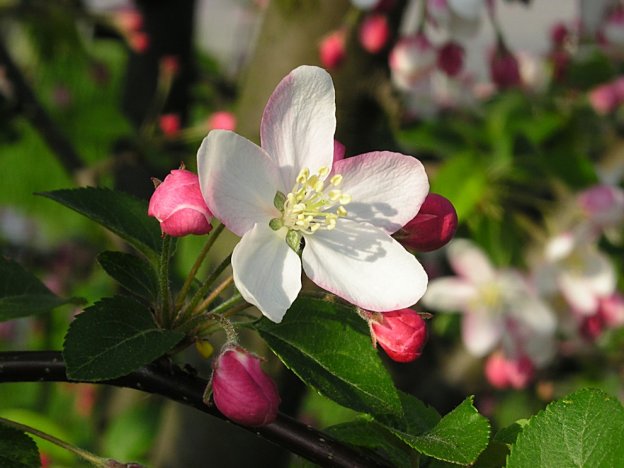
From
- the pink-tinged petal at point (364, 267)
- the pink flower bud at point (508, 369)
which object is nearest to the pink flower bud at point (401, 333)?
the pink-tinged petal at point (364, 267)

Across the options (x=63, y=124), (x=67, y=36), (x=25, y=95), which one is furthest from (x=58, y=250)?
(x=25, y=95)

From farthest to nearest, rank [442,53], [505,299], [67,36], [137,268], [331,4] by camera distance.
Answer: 1. [67,36]
2. [505,299]
3. [442,53]
4. [331,4]
5. [137,268]

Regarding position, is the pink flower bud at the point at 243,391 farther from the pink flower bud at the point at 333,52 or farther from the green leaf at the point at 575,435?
the pink flower bud at the point at 333,52

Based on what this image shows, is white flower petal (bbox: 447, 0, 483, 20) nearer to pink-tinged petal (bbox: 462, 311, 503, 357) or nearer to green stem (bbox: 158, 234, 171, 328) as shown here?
pink-tinged petal (bbox: 462, 311, 503, 357)

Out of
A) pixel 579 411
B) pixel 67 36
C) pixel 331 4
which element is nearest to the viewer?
pixel 579 411

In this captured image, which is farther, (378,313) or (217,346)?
(217,346)

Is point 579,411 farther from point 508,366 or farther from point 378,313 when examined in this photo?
point 508,366

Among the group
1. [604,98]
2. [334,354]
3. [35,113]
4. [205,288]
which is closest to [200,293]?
[205,288]

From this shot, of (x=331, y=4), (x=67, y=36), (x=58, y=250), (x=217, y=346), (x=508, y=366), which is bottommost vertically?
(x=58, y=250)

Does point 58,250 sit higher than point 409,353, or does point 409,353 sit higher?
point 409,353
